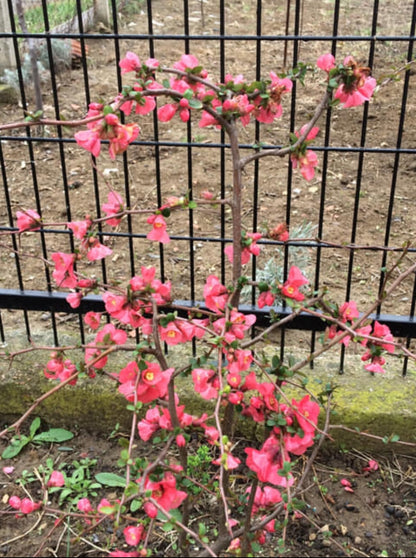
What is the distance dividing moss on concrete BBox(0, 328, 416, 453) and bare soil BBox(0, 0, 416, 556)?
0.11m

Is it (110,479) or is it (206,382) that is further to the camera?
(110,479)

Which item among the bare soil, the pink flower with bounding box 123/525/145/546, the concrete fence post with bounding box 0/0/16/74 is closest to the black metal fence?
the bare soil

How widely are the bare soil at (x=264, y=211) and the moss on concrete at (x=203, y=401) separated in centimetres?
11

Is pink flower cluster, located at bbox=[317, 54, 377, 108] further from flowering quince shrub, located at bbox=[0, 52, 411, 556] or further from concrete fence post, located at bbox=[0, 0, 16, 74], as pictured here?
concrete fence post, located at bbox=[0, 0, 16, 74]

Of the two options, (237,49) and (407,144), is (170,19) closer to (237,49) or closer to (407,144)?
(237,49)

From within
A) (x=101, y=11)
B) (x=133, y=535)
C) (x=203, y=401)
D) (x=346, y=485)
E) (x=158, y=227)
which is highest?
(x=158, y=227)

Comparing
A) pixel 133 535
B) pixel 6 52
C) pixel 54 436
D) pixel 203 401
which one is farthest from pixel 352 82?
pixel 6 52

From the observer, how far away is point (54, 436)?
9.18 feet

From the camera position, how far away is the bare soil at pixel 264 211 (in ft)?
7.78

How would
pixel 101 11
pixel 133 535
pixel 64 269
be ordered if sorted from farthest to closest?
pixel 101 11, pixel 64 269, pixel 133 535

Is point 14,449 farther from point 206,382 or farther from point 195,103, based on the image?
point 195,103

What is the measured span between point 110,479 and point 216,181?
279cm

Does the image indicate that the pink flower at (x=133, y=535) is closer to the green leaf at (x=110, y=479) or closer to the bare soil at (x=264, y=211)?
the bare soil at (x=264, y=211)

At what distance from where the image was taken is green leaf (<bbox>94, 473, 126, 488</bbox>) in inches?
99.8
